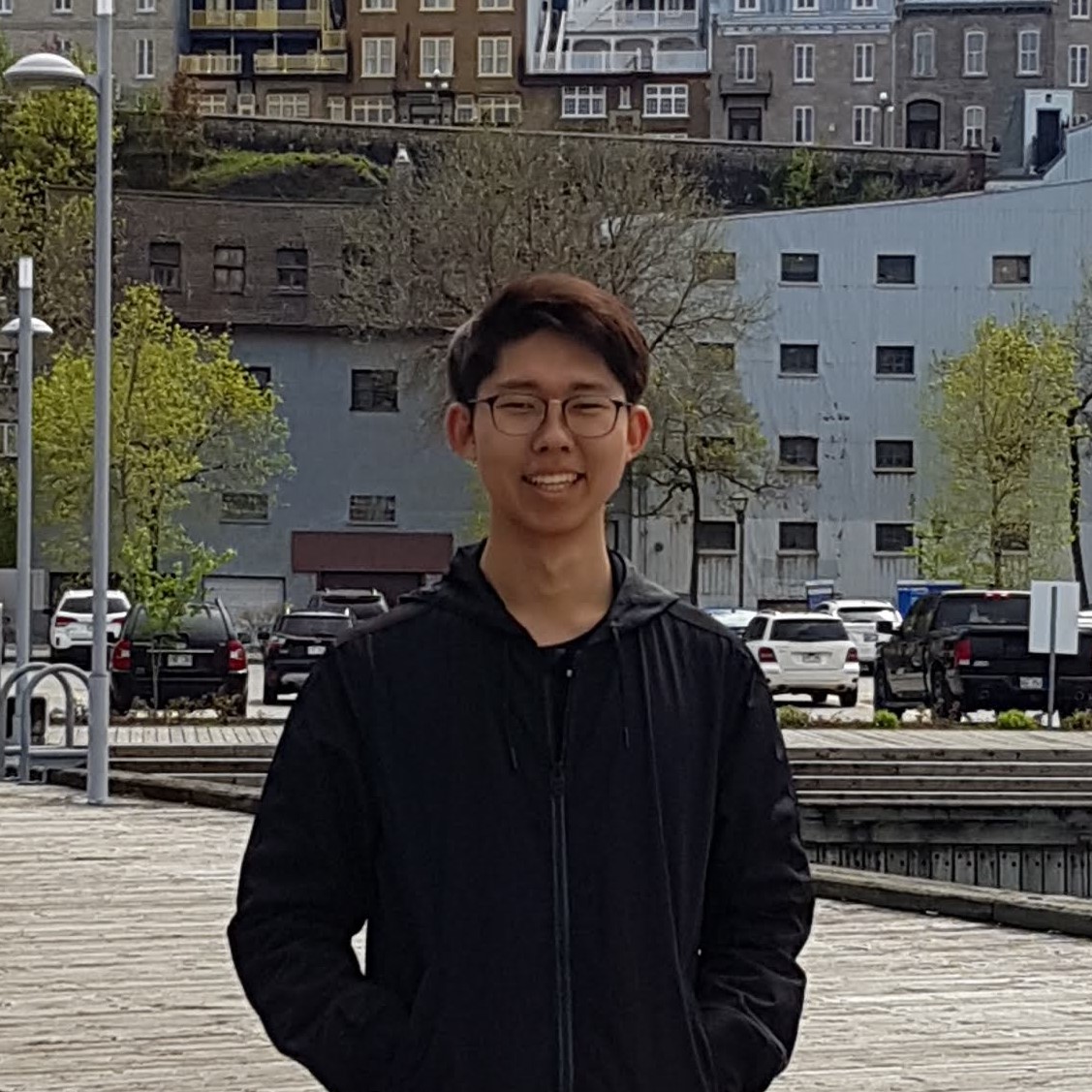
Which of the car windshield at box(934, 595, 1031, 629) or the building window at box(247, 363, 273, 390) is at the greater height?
A: the building window at box(247, 363, 273, 390)

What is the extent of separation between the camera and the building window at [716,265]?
69.7m

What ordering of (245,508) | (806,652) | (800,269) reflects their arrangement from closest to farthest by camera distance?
(806,652)
(245,508)
(800,269)

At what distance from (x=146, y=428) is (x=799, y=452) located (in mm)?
19134

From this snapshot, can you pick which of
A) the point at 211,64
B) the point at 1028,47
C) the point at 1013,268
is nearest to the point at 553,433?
the point at 1013,268

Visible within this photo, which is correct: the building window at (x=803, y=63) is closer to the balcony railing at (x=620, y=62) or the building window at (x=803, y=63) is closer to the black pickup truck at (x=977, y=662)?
the balcony railing at (x=620, y=62)

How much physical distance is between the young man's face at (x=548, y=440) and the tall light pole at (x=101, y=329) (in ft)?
58.5

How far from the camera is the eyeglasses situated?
3852 mm

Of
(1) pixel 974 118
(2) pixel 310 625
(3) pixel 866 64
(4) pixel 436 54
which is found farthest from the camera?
(4) pixel 436 54

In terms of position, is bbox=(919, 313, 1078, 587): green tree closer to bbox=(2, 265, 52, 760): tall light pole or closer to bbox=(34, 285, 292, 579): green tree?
bbox=(34, 285, 292, 579): green tree

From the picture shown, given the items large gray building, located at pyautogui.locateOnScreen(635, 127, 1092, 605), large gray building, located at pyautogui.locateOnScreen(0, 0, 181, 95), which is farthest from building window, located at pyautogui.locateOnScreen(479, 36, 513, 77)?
large gray building, located at pyautogui.locateOnScreen(635, 127, 1092, 605)

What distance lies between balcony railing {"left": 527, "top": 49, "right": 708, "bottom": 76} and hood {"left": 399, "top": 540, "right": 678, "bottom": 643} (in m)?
Result: 111

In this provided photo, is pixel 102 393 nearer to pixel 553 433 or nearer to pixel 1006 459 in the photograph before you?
pixel 553 433

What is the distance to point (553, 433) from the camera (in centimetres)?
383

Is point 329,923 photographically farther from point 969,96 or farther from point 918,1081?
point 969,96
